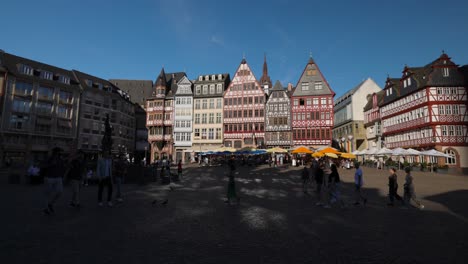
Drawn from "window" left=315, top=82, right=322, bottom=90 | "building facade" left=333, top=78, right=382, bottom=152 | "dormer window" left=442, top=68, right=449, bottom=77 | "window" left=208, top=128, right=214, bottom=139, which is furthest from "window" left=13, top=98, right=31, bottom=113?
"dormer window" left=442, top=68, right=449, bottom=77

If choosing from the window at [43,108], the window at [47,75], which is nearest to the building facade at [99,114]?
the window at [47,75]

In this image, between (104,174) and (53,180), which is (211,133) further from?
(53,180)

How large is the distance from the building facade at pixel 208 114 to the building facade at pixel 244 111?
172cm

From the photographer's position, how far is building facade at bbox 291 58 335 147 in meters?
49.2

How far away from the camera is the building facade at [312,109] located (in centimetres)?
4925

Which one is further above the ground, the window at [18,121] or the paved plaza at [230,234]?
A: the window at [18,121]

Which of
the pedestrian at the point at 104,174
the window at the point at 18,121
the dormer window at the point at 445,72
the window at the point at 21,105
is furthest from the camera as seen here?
the window at the point at 21,105

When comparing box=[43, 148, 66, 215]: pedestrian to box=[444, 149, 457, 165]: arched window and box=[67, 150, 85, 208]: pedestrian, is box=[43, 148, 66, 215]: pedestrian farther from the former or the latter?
box=[444, 149, 457, 165]: arched window

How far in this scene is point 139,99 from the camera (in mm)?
71625

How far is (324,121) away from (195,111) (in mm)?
24105

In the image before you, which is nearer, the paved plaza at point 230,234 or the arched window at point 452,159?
the paved plaza at point 230,234

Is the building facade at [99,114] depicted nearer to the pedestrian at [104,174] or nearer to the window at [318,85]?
the window at [318,85]

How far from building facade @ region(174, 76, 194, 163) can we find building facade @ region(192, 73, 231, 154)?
105cm

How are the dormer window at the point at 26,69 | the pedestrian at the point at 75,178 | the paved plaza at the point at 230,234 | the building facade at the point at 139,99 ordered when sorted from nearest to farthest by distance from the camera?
1. the paved plaza at the point at 230,234
2. the pedestrian at the point at 75,178
3. the dormer window at the point at 26,69
4. the building facade at the point at 139,99
